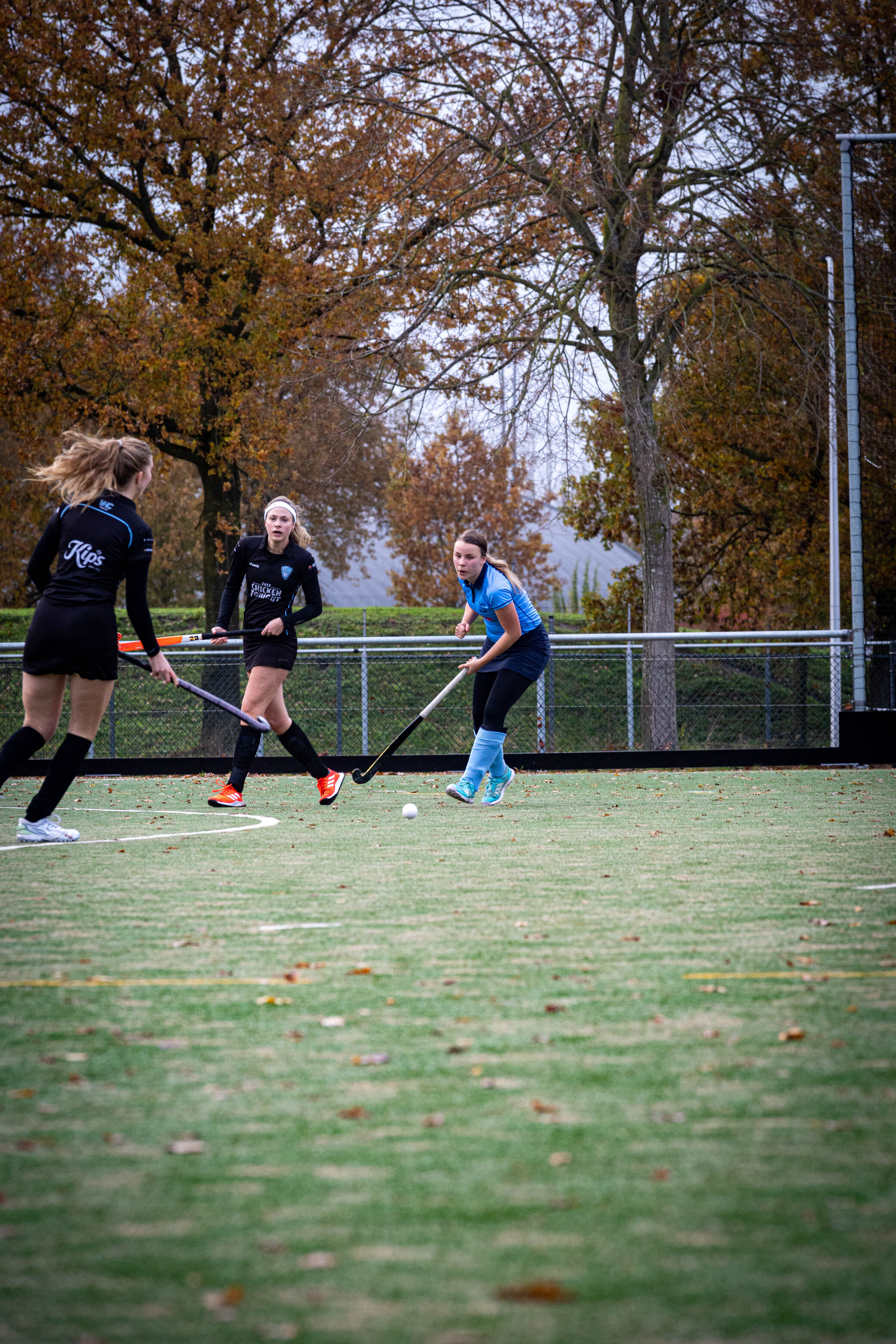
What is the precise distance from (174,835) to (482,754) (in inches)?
99.5

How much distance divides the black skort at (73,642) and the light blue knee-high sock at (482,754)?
11.0ft

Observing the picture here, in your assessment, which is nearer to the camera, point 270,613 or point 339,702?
point 270,613

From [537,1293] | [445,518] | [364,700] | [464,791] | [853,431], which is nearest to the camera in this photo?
[537,1293]

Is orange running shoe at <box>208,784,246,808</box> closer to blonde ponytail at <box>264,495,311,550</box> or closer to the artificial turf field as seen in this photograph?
blonde ponytail at <box>264,495,311,550</box>

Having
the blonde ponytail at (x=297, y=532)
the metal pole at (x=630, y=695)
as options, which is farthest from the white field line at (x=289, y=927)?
the metal pole at (x=630, y=695)

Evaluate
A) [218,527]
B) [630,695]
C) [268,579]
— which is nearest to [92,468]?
[268,579]

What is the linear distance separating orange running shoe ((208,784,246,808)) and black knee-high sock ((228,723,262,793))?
7cm

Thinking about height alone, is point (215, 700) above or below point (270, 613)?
below

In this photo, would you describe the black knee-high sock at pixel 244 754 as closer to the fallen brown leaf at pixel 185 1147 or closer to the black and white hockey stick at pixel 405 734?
the black and white hockey stick at pixel 405 734

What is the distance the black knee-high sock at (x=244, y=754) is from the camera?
907 cm

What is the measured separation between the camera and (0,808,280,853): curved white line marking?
6.90 meters

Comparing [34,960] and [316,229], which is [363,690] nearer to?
[316,229]

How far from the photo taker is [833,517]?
2073 cm

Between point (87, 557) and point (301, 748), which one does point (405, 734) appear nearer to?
point (301, 748)
